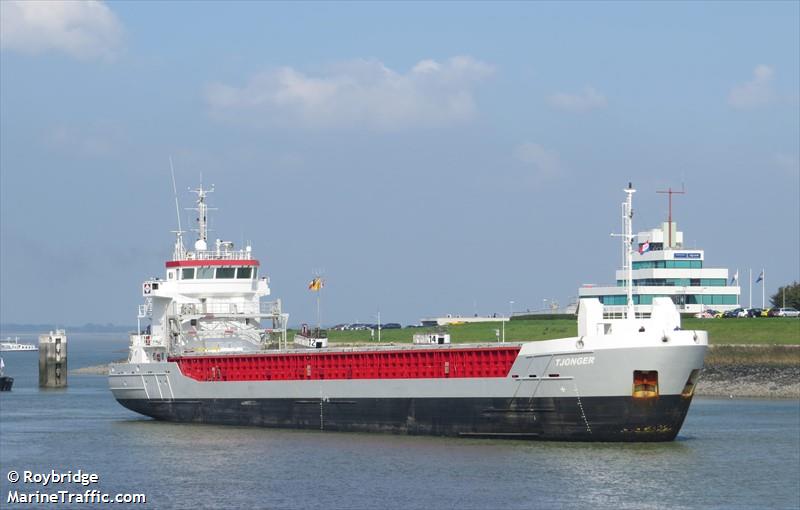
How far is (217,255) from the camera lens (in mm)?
65750

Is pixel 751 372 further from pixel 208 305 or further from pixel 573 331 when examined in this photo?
pixel 208 305

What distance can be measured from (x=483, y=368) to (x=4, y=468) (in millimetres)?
17924

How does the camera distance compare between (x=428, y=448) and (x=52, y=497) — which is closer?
(x=52, y=497)

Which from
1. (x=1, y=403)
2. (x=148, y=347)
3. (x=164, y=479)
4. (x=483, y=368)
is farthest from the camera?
(x=1, y=403)

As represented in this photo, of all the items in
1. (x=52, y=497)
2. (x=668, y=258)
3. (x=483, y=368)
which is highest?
(x=668, y=258)

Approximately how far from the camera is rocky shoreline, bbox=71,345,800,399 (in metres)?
77.4

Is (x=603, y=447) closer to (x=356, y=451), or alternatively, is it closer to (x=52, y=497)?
(x=356, y=451)

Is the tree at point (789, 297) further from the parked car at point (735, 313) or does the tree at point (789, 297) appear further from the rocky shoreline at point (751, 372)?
the rocky shoreline at point (751, 372)

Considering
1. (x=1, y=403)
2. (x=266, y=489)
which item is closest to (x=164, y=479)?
(x=266, y=489)

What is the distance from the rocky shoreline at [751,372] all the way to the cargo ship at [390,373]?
2575cm

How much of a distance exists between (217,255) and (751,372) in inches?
1387

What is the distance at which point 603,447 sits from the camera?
46.6 metres

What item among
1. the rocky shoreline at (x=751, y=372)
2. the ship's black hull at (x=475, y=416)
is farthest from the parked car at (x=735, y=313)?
the ship's black hull at (x=475, y=416)

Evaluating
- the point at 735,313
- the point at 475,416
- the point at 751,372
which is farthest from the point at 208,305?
the point at 735,313
